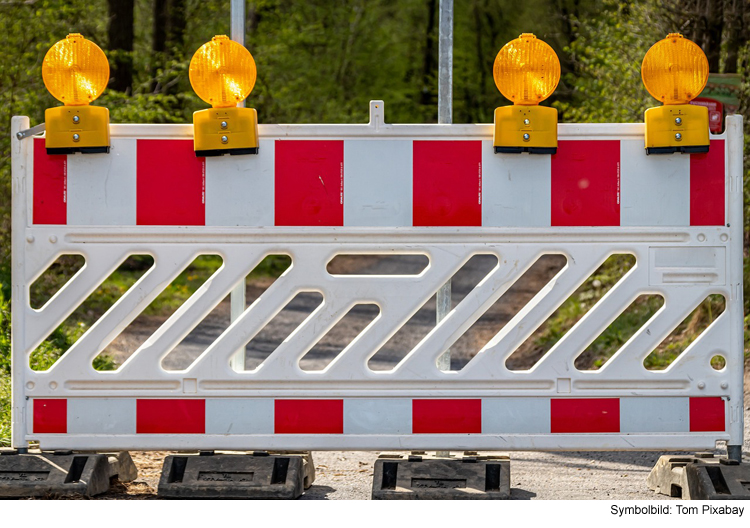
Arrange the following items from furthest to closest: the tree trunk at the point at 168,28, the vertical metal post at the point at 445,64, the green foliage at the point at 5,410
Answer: the tree trunk at the point at 168,28 → the green foliage at the point at 5,410 → the vertical metal post at the point at 445,64

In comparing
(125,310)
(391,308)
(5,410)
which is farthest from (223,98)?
(5,410)

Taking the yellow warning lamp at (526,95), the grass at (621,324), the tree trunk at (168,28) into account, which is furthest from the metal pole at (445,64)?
the tree trunk at (168,28)

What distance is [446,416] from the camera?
13.0 feet

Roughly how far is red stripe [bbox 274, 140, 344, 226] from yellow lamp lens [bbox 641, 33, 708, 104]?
4.56 feet

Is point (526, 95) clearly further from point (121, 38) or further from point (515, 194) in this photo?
point (121, 38)

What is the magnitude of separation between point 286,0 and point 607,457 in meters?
21.7

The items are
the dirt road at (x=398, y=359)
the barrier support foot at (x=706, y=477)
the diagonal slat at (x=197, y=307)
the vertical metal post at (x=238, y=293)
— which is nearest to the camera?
the barrier support foot at (x=706, y=477)

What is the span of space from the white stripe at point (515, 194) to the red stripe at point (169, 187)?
47.6 inches

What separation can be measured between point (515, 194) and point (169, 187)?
1456 mm

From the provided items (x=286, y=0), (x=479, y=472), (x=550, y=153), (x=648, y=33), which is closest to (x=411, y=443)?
(x=479, y=472)

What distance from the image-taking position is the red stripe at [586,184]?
3930mm

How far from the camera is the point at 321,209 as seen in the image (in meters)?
3.94

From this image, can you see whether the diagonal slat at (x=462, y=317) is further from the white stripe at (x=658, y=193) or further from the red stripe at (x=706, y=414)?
the red stripe at (x=706, y=414)

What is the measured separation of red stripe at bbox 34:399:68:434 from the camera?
13.1 feet
